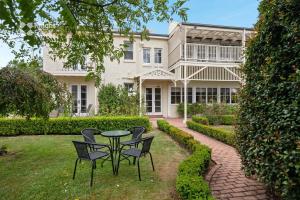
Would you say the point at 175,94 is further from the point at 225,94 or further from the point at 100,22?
the point at 100,22

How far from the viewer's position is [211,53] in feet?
61.7

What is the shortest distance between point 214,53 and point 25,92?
1546 centimetres

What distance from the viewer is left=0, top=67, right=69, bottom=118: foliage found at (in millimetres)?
6637

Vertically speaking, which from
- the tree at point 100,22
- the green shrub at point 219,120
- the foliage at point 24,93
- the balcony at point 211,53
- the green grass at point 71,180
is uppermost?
the balcony at point 211,53

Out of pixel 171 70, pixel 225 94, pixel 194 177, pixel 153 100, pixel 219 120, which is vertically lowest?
pixel 194 177

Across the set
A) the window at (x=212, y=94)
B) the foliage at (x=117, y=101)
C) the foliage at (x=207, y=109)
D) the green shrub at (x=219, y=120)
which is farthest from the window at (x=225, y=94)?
the foliage at (x=117, y=101)

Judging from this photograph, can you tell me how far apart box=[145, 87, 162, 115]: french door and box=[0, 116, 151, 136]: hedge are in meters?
6.81

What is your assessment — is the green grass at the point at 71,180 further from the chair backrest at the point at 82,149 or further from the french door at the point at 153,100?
the french door at the point at 153,100

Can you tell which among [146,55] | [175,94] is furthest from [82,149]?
[146,55]

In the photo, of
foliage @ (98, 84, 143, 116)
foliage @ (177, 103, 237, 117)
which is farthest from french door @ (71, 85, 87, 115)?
foliage @ (177, 103, 237, 117)

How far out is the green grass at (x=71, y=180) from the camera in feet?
14.6

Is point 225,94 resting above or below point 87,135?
above

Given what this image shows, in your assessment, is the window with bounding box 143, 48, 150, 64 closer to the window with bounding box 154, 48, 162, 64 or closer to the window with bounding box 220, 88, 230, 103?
the window with bounding box 154, 48, 162, 64

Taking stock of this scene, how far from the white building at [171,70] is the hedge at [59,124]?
17.0 ft
